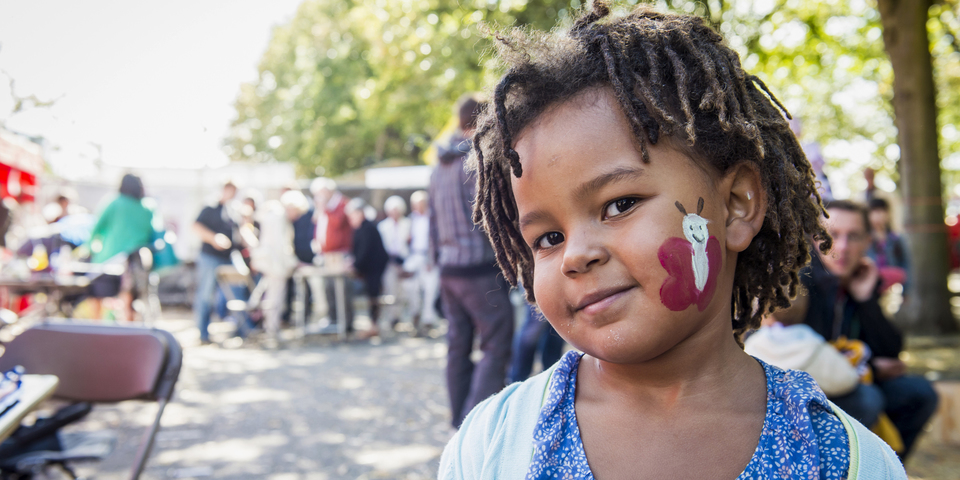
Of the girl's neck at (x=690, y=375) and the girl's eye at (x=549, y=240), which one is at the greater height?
the girl's eye at (x=549, y=240)

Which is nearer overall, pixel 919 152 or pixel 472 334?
pixel 472 334

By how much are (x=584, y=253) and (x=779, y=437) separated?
0.47 meters

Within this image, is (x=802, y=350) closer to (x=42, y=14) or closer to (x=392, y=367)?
(x=42, y=14)

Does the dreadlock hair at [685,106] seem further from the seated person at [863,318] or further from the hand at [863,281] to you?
the hand at [863,281]

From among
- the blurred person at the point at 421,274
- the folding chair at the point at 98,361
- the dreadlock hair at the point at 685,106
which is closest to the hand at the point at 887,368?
the dreadlock hair at the point at 685,106

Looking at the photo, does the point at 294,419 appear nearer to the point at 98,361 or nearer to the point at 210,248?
the point at 98,361

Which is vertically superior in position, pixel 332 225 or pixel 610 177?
pixel 610 177

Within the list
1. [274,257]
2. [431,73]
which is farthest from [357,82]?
[274,257]

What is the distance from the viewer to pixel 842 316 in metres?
3.21

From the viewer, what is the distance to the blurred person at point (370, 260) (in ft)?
30.3

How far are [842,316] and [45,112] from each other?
3.96m

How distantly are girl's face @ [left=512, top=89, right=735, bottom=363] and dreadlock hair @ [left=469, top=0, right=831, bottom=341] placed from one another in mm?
45

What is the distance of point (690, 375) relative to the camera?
1.18m

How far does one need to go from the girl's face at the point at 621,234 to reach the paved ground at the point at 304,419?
10.3 feet
